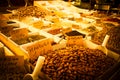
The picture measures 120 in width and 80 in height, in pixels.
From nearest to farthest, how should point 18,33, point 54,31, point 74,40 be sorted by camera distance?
1. point 74,40
2. point 18,33
3. point 54,31

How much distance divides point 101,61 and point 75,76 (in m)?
0.60

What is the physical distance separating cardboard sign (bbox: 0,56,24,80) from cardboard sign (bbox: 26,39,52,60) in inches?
10.1

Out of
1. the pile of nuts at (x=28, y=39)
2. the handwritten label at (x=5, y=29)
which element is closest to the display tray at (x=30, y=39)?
the pile of nuts at (x=28, y=39)

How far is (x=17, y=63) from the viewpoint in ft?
7.07

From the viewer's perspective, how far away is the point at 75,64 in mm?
2170

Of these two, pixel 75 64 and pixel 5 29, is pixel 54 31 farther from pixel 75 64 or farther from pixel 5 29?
pixel 75 64

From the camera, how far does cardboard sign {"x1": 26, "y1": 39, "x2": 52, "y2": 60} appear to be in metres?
2.38

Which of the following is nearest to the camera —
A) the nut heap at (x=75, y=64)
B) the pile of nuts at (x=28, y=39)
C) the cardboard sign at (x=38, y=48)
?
the nut heap at (x=75, y=64)

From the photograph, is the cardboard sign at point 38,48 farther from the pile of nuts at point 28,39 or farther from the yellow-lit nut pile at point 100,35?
the yellow-lit nut pile at point 100,35

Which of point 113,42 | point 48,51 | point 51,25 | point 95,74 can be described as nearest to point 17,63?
point 48,51

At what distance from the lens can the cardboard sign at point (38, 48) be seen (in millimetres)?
2382

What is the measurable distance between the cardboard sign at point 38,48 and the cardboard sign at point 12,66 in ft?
0.84

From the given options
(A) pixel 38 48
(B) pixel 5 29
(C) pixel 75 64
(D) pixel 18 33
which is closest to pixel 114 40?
(C) pixel 75 64

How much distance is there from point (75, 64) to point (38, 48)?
2.26 feet
